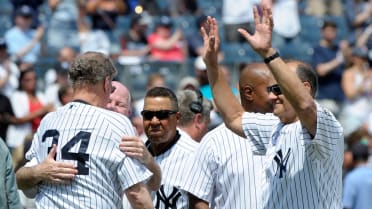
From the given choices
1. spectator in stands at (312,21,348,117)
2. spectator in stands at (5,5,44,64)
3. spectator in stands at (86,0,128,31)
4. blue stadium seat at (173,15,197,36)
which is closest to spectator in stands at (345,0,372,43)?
spectator in stands at (312,21,348,117)

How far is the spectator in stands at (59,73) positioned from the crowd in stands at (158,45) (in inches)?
0.6

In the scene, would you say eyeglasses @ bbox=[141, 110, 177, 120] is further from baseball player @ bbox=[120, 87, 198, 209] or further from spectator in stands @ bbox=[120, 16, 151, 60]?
spectator in stands @ bbox=[120, 16, 151, 60]

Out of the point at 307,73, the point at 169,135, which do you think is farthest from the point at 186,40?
the point at 307,73

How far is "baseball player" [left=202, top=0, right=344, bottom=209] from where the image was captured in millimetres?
5473

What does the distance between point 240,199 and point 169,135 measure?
0.72 m

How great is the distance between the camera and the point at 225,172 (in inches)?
260

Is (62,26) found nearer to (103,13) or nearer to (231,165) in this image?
(103,13)

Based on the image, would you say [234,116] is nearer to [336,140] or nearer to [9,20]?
[336,140]

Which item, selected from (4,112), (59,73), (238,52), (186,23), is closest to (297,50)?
(238,52)

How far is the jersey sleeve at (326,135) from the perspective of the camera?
5.50m

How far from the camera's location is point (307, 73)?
5.84m

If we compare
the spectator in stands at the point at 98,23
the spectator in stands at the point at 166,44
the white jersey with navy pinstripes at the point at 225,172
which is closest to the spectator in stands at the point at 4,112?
the spectator in stands at the point at 98,23

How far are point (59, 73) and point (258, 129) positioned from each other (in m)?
6.96

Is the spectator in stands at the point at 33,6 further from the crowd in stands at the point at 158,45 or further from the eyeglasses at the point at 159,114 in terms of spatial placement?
the eyeglasses at the point at 159,114
